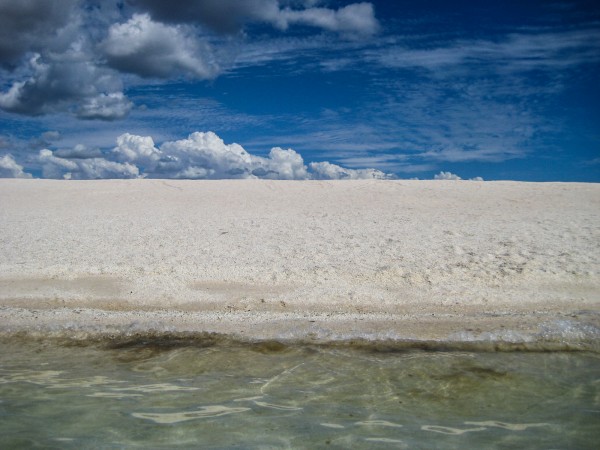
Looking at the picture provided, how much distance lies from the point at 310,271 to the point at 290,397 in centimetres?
556

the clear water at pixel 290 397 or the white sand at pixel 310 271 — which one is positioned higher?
the white sand at pixel 310 271

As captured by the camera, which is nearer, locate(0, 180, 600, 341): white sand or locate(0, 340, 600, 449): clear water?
locate(0, 340, 600, 449): clear water

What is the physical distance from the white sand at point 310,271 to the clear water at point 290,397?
3.04ft

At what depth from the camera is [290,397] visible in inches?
215

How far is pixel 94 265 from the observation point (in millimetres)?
11719

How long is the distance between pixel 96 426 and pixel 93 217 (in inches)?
586

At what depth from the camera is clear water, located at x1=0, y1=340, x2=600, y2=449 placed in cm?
443

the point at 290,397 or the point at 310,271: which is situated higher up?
the point at 310,271

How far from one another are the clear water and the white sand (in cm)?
93

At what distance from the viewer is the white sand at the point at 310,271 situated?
830 centimetres

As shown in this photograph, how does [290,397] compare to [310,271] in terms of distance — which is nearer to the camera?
[290,397]

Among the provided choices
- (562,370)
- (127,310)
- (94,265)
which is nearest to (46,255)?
(94,265)

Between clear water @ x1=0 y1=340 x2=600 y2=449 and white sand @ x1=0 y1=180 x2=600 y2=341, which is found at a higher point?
white sand @ x1=0 y1=180 x2=600 y2=341

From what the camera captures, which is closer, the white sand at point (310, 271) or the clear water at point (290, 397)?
the clear water at point (290, 397)
